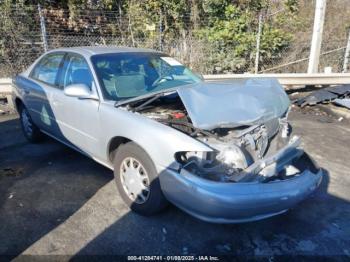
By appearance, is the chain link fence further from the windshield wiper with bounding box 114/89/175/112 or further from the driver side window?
the windshield wiper with bounding box 114/89/175/112

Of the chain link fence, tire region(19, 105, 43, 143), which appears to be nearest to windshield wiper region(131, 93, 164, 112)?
tire region(19, 105, 43, 143)

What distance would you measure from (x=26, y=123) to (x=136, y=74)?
2490 mm

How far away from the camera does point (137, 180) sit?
317 centimetres

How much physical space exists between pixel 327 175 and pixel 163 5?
8.56 metres

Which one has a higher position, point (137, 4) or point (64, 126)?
point (137, 4)

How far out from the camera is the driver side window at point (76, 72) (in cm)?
370

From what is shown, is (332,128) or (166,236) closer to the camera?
(166,236)

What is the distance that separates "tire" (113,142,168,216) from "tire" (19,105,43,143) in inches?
94.8

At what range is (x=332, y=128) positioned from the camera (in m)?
6.16

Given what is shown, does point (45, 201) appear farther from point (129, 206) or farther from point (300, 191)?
point (300, 191)

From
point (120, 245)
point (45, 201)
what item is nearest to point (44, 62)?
point (45, 201)

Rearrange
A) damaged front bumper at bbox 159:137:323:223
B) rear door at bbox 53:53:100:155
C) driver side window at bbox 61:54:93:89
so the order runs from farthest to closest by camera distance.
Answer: driver side window at bbox 61:54:93:89 < rear door at bbox 53:53:100:155 < damaged front bumper at bbox 159:137:323:223

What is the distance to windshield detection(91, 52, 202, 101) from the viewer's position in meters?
3.59

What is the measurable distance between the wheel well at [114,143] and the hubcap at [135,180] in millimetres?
229
